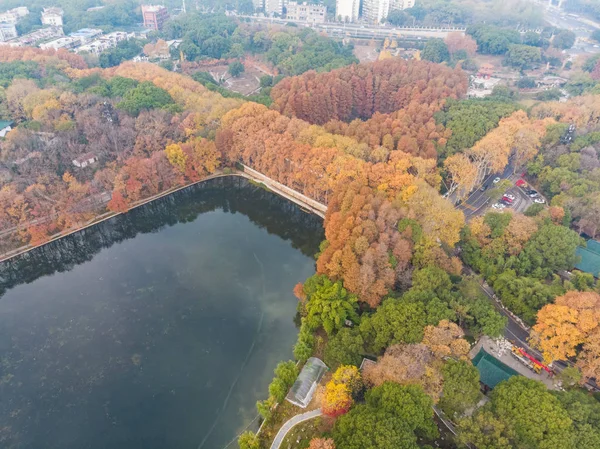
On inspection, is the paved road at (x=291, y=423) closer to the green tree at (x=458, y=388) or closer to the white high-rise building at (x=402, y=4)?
the green tree at (x=458, y=388)

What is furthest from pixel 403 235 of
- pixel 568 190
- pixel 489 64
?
pixel 489 64

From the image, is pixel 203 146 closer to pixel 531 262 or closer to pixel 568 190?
pixel 531 262

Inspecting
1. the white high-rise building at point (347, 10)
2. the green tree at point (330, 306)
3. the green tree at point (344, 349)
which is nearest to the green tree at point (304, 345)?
the green tree at point (330, 306)

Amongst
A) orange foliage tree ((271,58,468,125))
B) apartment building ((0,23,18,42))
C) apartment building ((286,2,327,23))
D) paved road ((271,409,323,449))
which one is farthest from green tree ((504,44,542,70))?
apartment building ((0,23,18,42))

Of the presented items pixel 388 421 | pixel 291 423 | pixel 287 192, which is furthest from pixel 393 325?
pixel 287 192

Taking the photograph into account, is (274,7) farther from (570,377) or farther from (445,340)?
(570,377)

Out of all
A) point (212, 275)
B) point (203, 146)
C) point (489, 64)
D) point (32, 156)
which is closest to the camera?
point (212, 275)
